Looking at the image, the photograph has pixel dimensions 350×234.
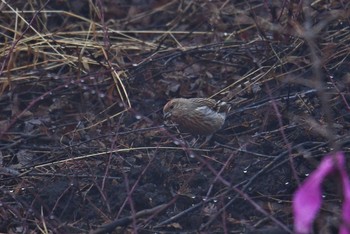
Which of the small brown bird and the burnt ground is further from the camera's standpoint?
the small brown bird

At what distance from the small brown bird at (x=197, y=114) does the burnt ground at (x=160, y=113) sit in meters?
0.08

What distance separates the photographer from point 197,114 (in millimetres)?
5559

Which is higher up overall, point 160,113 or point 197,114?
point 197,114

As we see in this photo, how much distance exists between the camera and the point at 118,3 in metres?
7.43

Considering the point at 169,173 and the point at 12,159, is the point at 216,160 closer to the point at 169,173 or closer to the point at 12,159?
the point at 169,173

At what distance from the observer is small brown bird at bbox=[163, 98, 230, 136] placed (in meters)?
5.44

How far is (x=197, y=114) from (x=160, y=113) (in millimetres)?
331

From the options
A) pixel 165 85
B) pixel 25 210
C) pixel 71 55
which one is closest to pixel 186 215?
pixel 25 210

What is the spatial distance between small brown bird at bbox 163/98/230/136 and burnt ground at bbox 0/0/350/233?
0.08 metres

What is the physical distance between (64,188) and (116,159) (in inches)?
18.7

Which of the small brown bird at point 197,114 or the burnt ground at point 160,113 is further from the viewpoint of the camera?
the small brown bird at point 197,114

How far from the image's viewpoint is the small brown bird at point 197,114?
5438 millimetres

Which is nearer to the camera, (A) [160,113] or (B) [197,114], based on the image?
(B) [197,114]

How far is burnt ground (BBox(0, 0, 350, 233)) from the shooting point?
13.7ft
